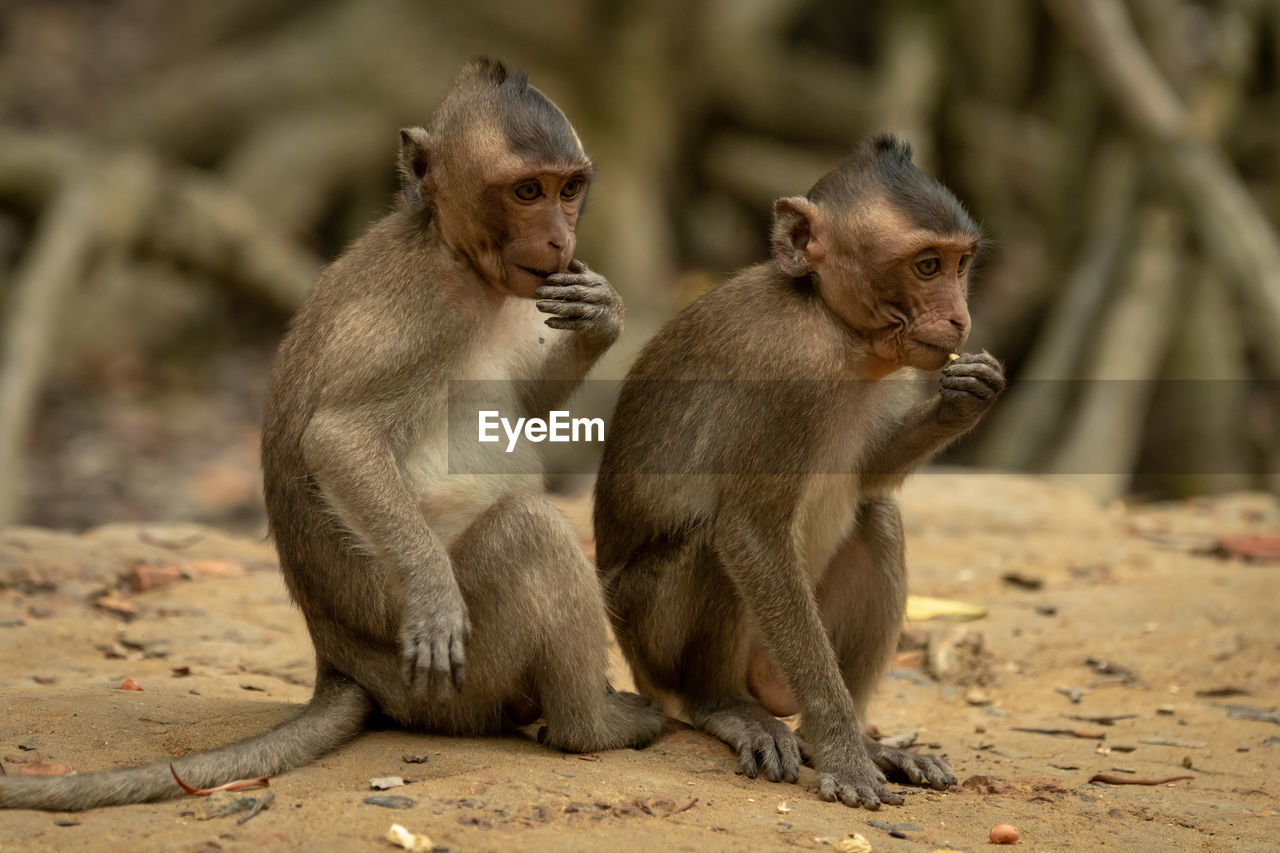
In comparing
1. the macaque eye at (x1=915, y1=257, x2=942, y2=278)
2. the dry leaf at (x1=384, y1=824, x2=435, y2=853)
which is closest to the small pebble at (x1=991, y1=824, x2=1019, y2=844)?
the dry leaf at (x1=384, y1=824, x2=435, y2=853)

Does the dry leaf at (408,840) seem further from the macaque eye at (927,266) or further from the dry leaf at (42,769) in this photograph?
the macaque eye at (927,266)

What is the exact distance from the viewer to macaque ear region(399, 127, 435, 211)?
17.2 feet

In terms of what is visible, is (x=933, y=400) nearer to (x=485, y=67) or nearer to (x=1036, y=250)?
(x=485, y=67)

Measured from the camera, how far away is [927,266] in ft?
16.9

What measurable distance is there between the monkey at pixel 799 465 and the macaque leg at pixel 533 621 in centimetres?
59

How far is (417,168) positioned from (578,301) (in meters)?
0.76

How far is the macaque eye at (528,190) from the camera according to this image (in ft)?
16.4

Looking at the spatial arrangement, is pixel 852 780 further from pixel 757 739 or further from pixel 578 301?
pixel 578 301

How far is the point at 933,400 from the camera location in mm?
5609

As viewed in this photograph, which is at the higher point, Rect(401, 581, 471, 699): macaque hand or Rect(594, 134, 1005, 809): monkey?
Rect(594, 134, 1005, 809): monkey

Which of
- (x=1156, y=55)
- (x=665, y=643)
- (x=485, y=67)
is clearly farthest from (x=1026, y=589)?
(x=1156, y=55)

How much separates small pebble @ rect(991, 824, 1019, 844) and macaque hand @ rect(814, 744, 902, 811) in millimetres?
423

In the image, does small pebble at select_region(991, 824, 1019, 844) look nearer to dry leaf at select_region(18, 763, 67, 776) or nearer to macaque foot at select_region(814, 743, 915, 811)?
macaque foot at select_region(814, 743, 915, 811)

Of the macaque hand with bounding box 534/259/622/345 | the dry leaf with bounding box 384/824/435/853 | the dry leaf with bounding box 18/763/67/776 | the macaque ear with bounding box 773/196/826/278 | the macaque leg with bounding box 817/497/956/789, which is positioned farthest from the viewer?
the macaque leg with bounding box 817/497/956/789
